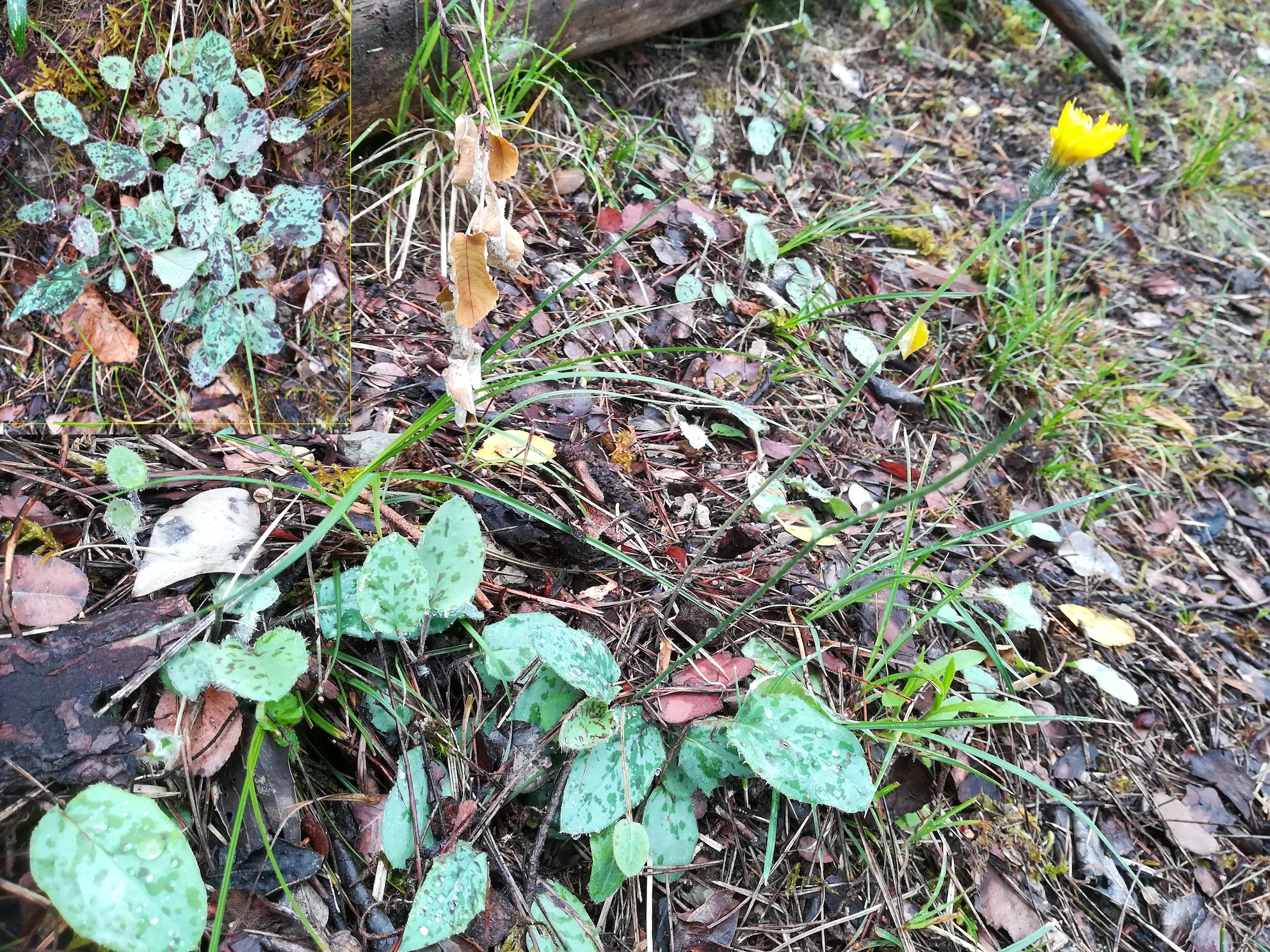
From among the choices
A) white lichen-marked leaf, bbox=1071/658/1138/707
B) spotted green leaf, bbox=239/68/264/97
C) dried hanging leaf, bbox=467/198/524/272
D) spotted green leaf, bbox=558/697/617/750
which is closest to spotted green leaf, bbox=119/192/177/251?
spotted green leaf, bbox=239/68/264/97

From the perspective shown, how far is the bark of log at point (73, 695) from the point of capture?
32.1 inches

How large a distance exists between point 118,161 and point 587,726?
1.10 m

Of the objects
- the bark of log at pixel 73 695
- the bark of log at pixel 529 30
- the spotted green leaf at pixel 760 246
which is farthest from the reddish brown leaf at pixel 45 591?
the spotted green leaf at pixel 760 246

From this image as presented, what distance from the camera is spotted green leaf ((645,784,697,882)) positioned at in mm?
990

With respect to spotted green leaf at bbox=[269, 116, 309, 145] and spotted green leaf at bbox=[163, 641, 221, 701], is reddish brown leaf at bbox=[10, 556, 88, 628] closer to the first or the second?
spotted green leaf at bbox=[163, 641, 221, 701]

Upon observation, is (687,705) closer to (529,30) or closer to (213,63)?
(213,63)

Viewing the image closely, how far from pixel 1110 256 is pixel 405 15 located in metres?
2.20

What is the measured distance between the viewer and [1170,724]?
1.51 meters

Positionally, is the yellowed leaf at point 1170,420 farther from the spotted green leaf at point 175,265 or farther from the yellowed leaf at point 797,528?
the spotted green leaf at point 175,265

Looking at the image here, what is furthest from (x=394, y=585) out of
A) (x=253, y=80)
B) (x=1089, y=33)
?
(x=1089, y=33)

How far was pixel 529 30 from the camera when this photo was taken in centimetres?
170

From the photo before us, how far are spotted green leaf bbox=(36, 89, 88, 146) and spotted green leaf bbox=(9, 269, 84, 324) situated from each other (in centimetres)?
20

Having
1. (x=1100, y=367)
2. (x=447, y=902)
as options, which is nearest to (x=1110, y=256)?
(x=1100, y=367)

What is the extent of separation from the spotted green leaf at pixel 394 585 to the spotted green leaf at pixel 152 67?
81 cm
